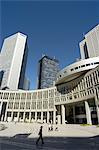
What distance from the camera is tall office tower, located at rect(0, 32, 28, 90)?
457 feet

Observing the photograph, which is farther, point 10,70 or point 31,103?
point 10,70

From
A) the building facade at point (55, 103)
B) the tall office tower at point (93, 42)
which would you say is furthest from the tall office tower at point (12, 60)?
the tall office tower at point (93, 42)

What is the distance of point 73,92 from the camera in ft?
234

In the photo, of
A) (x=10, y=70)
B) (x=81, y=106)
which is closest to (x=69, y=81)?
(x=81, y=106)

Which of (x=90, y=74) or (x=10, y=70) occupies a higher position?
(x=10, y=70)

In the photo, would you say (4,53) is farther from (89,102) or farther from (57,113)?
(89,102)

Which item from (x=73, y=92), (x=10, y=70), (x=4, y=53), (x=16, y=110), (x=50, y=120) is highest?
(x=4, y=53)

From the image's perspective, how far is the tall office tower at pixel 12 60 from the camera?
139 metres

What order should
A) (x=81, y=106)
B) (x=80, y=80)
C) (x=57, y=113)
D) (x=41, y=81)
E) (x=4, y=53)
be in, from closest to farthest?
(x=80, y=80)
(x=81, y=106)
(x=57, y=113)
(x=4, y=53)
(x=41, y=81)

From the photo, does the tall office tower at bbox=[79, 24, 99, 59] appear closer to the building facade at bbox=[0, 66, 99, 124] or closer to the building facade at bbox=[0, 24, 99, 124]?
the building facade at bbox=[0, 24, 99, 124]

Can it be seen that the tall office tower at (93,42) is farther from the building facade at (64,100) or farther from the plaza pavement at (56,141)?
the plaza pavement at (56,141)

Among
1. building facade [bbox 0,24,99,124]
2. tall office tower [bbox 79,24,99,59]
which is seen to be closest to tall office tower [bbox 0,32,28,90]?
building facade [bbox 0,24,99,124]

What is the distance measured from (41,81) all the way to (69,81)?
382ft

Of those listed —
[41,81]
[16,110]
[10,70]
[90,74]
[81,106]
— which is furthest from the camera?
[41,81]
